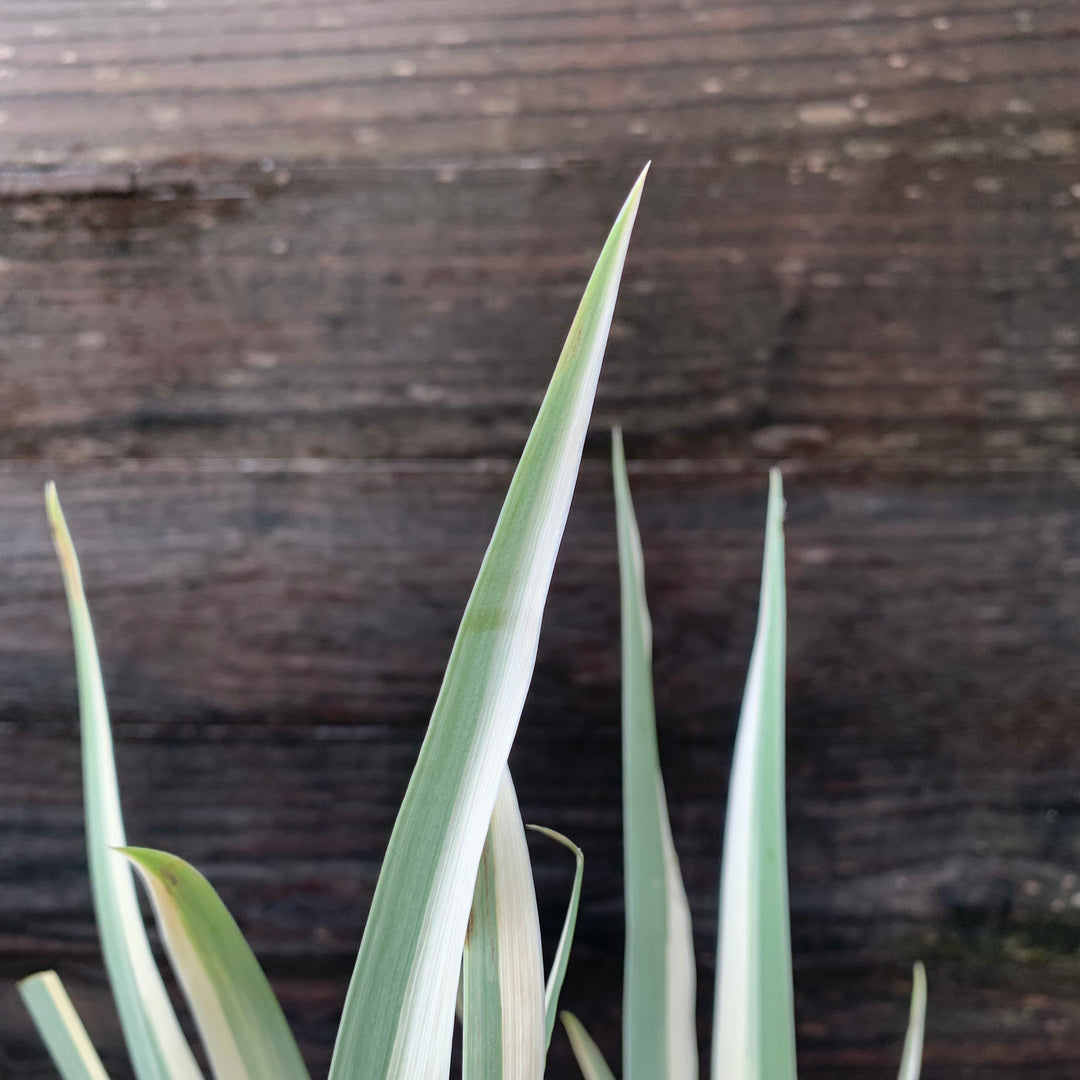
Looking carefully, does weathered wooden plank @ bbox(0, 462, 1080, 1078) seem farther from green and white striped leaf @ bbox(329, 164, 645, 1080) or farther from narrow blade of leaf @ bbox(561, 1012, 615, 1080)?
green and white striped leaf @ bbox(329, 164, 645, 1080)

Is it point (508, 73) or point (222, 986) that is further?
point (508, 73)

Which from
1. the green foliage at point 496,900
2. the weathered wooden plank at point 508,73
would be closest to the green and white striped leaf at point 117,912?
the green foliage at point 496,900

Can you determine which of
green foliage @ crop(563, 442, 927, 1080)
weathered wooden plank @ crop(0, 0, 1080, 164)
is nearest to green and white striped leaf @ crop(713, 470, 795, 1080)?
green foliage @ crop(563, 442, 927, 1080)

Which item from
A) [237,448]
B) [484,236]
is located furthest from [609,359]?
[237,448]

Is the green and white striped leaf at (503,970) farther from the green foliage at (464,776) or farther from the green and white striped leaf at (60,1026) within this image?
the green and white striped leaf at (60,1026)

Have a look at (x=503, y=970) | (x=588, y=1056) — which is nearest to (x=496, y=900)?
(x=503, y=970)

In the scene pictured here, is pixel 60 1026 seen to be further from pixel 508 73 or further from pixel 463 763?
pixel 508 73

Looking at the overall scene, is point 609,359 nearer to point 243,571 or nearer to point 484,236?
point 484,236
